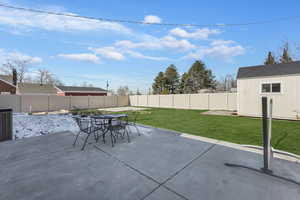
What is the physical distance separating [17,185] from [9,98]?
12805 millimetres

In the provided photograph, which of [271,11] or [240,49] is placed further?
[240,49]

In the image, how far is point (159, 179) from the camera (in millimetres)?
1932

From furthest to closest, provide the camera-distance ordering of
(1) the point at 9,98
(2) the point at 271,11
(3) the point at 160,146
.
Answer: (1) the point at 9,98
(2) the point at 271,11
(3) the point at 160,146

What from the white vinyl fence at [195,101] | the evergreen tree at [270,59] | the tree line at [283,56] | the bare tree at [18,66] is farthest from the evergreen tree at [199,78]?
the bare tree at [18,66]

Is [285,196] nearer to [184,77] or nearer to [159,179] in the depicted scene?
[159,179]

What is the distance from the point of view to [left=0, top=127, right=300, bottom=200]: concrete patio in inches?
64.7

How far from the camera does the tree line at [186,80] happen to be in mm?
22281

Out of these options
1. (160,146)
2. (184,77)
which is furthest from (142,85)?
(160,146)

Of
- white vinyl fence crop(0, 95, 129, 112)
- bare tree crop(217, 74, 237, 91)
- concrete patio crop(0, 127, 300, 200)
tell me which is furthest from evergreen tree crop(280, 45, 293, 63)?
white vinyl fence crop(0, 95, 129, 112)

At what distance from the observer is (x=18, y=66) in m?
24.1

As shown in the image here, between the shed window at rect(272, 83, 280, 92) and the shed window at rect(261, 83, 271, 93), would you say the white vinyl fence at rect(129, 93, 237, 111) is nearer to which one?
the shed window at rect(261, 83, 271, 93)

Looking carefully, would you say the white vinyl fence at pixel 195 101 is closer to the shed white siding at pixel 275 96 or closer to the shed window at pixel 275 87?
the shed white siding at pixel 275 96

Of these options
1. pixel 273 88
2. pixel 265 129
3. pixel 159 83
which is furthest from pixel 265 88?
pixel 159 83

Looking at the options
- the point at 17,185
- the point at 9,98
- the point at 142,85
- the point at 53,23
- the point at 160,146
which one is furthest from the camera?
the point at 142,85
